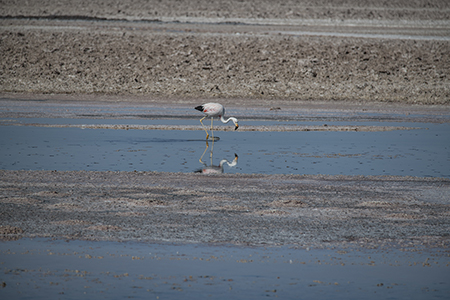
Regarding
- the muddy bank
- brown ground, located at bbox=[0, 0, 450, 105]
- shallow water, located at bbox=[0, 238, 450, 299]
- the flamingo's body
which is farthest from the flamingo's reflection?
brown ground, located at bbox=[0, 0, 450, 105]

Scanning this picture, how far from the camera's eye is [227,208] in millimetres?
9969

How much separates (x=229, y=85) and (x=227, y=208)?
26.6 meters

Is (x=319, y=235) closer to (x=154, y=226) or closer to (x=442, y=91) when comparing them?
(x=154, y=226)

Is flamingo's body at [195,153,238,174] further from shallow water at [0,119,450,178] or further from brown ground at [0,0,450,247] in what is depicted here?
brown ground at [0,0,450,247]

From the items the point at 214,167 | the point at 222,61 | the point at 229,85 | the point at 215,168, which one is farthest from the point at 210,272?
the point at 222,61

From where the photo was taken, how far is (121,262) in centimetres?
721

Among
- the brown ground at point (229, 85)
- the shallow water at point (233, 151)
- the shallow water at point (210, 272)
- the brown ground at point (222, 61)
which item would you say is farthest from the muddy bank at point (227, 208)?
the brown ground at point (222, 61)

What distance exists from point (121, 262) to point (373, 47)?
3753 centimetres

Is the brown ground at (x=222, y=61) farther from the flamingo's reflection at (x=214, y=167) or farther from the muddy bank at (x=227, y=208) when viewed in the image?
the muddy bank at (x=227, y=208)

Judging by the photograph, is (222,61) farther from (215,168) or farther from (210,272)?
(210,272)

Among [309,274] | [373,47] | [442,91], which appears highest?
[373,47]

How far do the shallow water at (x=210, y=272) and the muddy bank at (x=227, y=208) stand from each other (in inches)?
18.2

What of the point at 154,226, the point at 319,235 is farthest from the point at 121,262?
the point at 319,235

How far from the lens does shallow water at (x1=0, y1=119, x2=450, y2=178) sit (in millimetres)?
13914
